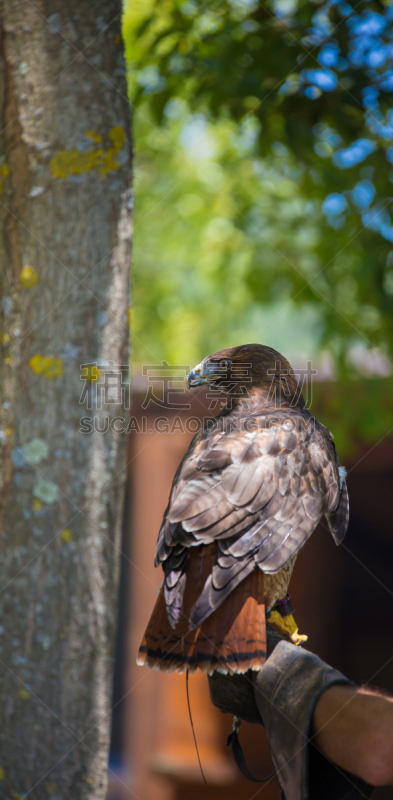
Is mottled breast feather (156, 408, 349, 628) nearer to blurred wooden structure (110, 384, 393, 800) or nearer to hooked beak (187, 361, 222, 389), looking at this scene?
hooked beak (187, 361, 222, 389)

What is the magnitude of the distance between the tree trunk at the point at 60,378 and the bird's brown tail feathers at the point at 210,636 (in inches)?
18.9

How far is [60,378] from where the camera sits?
1.83 m

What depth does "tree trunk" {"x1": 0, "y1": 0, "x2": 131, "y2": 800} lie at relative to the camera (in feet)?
5.69

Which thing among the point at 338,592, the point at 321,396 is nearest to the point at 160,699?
the point at 338,592

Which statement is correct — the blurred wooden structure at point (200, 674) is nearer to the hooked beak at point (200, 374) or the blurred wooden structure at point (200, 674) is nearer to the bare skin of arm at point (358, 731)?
the hooked beak at point (200, 374)

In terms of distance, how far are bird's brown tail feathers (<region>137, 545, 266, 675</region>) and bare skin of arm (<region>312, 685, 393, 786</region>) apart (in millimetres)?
186

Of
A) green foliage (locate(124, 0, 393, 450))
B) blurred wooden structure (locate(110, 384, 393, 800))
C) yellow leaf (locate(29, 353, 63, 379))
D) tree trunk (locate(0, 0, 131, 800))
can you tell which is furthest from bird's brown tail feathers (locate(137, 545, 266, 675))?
blurred wooden structure (locate(110, 384, 393, 800))

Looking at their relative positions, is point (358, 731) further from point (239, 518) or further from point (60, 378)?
point (60, 378)

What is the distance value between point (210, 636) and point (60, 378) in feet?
2.89

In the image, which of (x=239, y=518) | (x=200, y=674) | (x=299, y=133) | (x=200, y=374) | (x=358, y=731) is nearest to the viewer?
(x=358, y=731)

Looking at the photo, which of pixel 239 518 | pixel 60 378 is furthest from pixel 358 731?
pixel 60 378

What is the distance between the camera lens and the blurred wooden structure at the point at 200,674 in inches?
173

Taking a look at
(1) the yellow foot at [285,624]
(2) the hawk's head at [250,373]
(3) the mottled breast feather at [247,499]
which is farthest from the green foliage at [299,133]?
(1) the yellow foot at [285,624]

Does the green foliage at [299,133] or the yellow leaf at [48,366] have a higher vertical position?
the green foliage at [299,133]
